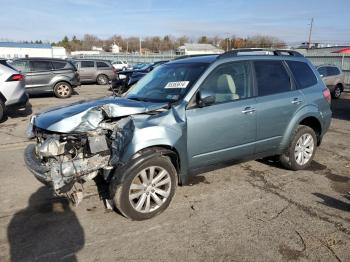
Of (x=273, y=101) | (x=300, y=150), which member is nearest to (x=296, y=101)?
(x=273, y=101)

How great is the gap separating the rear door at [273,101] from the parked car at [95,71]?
1873 centimetres

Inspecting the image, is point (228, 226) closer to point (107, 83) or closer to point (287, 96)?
point (287, 96)

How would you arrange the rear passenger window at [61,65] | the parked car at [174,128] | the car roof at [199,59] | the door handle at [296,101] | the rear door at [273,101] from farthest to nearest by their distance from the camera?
1. the rear passenger window at [61,65]
2. the door handle at [296,101]
3. the rear door at [273,101]
4. the car roof at [199,59]
5. the parked car at [174,128]

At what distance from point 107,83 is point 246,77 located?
1943cm

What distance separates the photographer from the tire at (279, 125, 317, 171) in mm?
5652

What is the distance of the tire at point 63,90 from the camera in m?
15.4

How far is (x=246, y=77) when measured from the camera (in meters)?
5.00

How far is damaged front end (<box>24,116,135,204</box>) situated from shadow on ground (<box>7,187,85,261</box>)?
0.34 meters

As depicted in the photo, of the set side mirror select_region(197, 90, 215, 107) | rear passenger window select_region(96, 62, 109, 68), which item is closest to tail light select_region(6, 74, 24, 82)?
side mirror select_region(197, 90, 215, 107)

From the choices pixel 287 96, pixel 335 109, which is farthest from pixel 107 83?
pixel 287 96

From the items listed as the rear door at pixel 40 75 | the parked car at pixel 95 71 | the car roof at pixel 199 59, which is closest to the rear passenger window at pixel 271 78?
the car roof at pixel 199 59

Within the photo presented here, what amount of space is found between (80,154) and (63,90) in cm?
1235

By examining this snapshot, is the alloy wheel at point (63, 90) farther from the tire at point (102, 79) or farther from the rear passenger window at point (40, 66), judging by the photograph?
the tire at point (102, 79)

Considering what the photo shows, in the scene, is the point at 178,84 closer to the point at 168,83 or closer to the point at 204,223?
the point at 168,83
